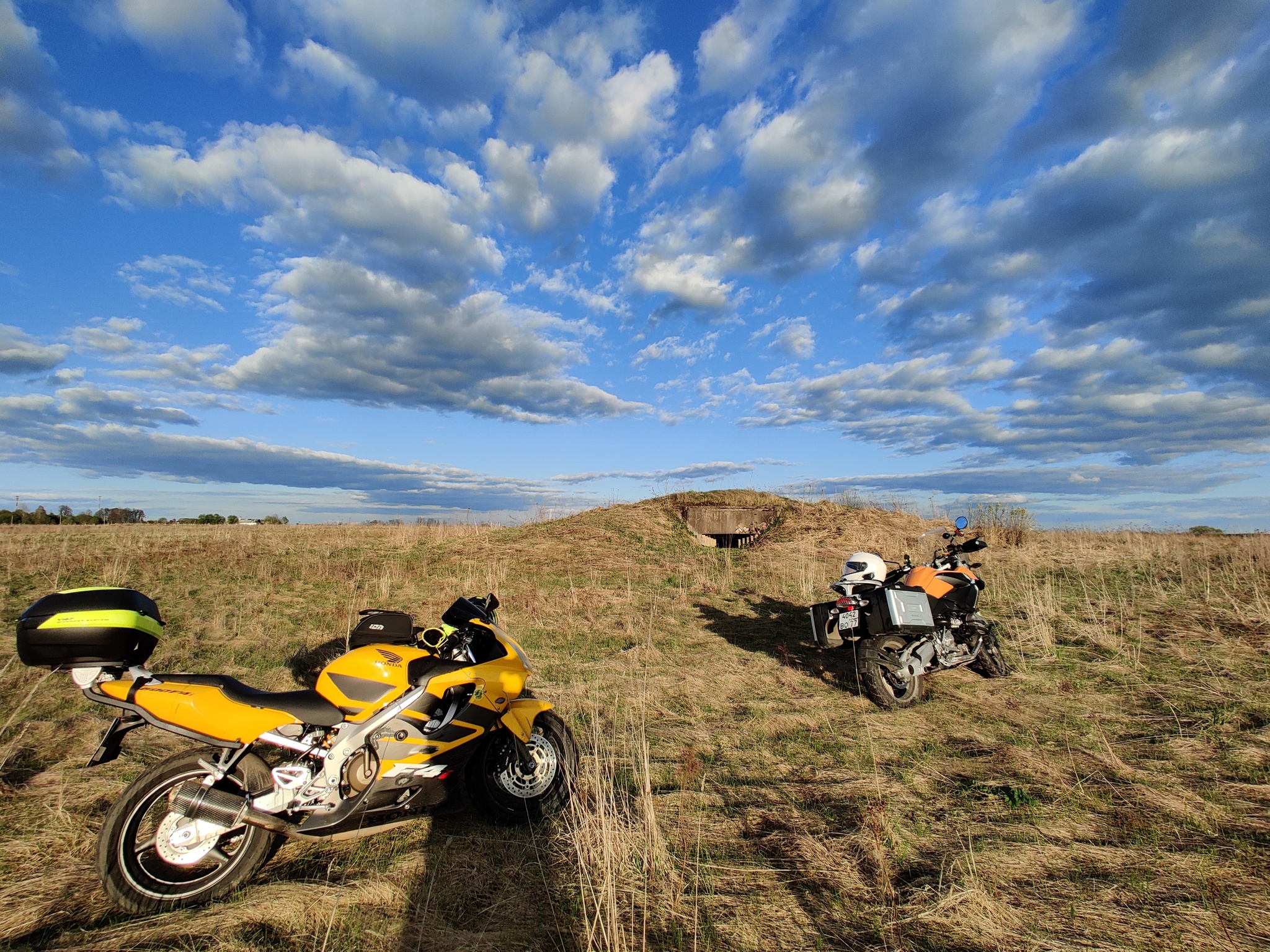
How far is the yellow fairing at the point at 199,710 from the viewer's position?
2842 mm

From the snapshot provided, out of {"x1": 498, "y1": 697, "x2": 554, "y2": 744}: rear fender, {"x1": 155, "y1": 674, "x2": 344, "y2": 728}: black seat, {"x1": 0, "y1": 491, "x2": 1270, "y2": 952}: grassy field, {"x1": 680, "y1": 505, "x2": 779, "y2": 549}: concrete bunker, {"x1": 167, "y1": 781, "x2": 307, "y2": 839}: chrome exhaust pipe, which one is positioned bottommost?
{"x1": 0, "y1": 491, "x2": 1270, "y2": 952}: grassy field

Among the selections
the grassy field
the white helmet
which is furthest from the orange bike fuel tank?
the grassy field

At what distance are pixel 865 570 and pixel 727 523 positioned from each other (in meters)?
12.2

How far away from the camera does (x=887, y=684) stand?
20.8 feet

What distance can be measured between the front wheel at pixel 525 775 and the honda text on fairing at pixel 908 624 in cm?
→ 380

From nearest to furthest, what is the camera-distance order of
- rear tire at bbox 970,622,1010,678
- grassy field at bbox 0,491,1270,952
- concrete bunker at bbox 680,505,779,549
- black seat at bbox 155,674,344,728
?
1. grassy field at bbox 0,491,1270,952
2. black seat at bbox 155,674,344,728
3. rear tire at bbox 970,622,1010,678
4. concrete bunker at bbox 680,505,779,549

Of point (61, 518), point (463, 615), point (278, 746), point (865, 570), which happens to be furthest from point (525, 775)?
point (61, 518)

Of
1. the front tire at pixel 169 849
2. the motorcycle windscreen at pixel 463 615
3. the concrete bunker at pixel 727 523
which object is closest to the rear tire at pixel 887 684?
the motorcycle windscreen at pixel 463 615

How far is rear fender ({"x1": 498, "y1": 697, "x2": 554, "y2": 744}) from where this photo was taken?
377cm

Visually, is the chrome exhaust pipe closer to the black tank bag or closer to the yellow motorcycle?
the yellow motorcycle

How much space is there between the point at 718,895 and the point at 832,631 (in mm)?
4200

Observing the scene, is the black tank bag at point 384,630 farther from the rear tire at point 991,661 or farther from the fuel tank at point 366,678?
the rear tire at point 991,661

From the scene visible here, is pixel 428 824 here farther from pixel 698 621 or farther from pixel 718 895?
pixel 698 621

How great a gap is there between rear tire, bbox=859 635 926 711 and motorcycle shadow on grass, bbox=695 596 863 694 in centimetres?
31
